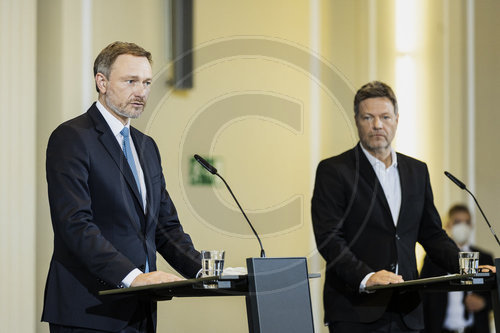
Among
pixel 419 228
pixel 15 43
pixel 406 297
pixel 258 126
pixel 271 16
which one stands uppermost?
pixel 271 16

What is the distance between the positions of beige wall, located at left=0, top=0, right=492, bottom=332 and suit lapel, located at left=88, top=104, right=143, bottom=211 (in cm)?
32

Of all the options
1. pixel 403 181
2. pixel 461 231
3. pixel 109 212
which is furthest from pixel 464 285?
pixel 461 231

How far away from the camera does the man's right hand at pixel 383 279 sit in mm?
3127

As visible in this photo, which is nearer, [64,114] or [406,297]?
[406,297]

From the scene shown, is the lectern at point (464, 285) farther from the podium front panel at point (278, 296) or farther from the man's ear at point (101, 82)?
the man's ear at point (101, 82)

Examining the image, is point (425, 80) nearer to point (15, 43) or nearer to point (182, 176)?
point (15, 43)

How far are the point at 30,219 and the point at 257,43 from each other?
168 cm

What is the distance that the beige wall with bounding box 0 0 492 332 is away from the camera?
12.0 feet

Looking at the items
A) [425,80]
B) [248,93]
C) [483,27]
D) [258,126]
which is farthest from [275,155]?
[483,27]

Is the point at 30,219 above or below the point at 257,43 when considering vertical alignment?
below

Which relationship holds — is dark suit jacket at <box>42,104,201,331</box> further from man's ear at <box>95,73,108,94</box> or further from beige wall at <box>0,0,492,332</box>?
beige wall at <box>0,0,492,332</box>

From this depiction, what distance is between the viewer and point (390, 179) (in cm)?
372

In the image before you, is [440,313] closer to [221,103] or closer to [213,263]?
[221,103]

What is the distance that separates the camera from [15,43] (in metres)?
4.39
